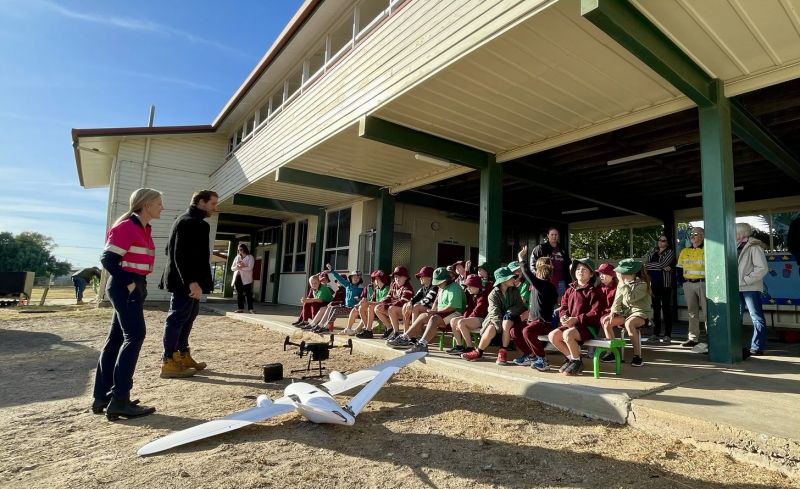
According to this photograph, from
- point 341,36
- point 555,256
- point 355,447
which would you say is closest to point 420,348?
point 555,256

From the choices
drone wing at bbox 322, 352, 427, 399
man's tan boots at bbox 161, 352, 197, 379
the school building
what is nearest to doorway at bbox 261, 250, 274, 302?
the school building

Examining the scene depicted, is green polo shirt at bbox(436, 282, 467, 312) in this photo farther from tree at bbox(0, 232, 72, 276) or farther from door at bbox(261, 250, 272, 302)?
tree at bbox(0, 232, 72, 276)

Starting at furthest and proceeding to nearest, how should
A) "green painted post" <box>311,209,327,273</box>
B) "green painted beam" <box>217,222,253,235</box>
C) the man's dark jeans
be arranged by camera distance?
"green painted beam" <box>217,222,253,235</box> → "green painted post" <box>311,209,327,273</box> → the man's dark jeans

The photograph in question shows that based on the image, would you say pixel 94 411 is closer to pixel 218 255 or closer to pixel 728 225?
pixel 728 225

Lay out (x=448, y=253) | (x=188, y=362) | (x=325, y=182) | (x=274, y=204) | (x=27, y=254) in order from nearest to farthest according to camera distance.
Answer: (x=188, y=362) < (x=325, y=182) < (x=448, y=253) < (x=274, y=204) < (x=27, y=254)

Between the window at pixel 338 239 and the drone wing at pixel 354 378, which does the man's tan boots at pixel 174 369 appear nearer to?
the drone wing at pixel 354 378

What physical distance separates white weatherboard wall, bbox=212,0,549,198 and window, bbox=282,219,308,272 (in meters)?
4.61

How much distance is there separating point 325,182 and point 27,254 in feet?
208

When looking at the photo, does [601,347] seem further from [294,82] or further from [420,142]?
[294,82]

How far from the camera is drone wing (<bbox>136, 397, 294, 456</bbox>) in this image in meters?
2.42

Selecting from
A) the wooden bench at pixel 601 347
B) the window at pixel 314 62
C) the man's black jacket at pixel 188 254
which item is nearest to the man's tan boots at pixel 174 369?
the man's black jacket at pixel 188 254

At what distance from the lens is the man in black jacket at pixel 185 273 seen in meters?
3.99

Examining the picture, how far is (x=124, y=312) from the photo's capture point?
308cm

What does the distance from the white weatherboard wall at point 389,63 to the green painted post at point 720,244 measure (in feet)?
8.54
